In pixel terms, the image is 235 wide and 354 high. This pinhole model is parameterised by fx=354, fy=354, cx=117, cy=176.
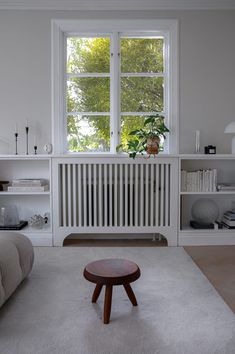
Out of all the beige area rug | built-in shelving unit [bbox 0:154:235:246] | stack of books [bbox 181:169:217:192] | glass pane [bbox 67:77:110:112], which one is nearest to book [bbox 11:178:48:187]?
built-in shelving unit [bbox 0:154:235:246]

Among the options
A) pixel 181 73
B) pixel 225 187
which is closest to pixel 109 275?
pixel 225 187

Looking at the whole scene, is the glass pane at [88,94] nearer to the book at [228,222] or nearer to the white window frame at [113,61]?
the white window frame at [113,61]

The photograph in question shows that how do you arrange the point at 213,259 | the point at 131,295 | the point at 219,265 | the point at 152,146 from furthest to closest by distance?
the point at 152,146 → the point at 213,259 → the point at 219,265 → the point at 131,295

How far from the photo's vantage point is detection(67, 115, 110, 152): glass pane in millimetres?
4168

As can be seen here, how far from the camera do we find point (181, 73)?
4.04 m

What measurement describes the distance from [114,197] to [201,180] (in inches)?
38.7

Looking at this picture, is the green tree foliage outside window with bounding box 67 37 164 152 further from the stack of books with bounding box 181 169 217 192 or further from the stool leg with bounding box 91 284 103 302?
the stool leg with bounding box 91 284 103 302

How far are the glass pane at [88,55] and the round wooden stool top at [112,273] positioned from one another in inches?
101

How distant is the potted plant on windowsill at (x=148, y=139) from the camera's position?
12.4ft

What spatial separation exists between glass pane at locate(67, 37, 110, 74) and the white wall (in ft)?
0.84

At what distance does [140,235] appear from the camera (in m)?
4.23

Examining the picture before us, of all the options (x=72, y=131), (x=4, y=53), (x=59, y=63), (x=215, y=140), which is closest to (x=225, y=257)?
(x=215, y=140)

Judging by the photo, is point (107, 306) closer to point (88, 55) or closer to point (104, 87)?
point (104, 87)

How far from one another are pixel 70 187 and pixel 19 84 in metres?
1.33
